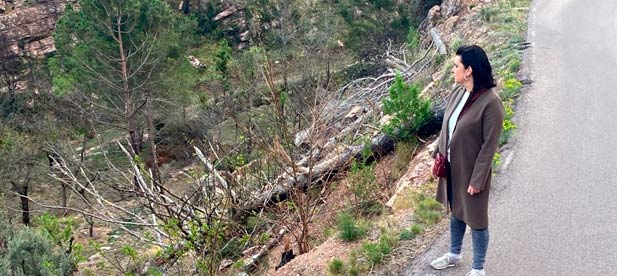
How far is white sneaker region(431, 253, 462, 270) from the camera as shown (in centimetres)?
465

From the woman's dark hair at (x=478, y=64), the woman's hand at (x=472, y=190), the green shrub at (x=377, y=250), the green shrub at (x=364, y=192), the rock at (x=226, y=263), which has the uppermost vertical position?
the woman's dark hair at (x=478, y=64)

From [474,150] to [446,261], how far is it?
1191 mm

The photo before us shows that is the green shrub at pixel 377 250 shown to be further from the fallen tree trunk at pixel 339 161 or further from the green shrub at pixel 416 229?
the fallen tree trunk at pixel 339 161

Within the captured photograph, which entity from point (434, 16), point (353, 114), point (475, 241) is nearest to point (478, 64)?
point (475, 241)

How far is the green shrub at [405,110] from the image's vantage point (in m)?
7.85

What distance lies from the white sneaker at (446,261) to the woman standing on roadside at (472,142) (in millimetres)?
338

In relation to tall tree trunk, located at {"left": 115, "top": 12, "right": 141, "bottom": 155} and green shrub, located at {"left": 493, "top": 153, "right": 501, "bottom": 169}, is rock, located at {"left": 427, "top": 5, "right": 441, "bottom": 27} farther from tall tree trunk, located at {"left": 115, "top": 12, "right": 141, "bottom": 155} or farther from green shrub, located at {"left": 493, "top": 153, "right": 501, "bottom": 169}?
green shrub, located at {"left": 493, "top": 153, "right": 501, "bottom": 169}

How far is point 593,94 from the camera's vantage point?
9.23m

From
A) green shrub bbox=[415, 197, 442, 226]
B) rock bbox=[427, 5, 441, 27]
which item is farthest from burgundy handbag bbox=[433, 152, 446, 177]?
rock bbox=[427, 5, 441, 27]

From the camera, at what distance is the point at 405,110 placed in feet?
26.2

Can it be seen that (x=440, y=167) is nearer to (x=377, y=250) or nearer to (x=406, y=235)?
(x=377, y=250)

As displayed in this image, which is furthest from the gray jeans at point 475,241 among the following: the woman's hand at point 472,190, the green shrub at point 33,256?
the green shrub at point 33,256

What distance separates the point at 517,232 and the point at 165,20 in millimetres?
19020

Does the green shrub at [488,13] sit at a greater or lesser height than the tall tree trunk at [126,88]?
greater
